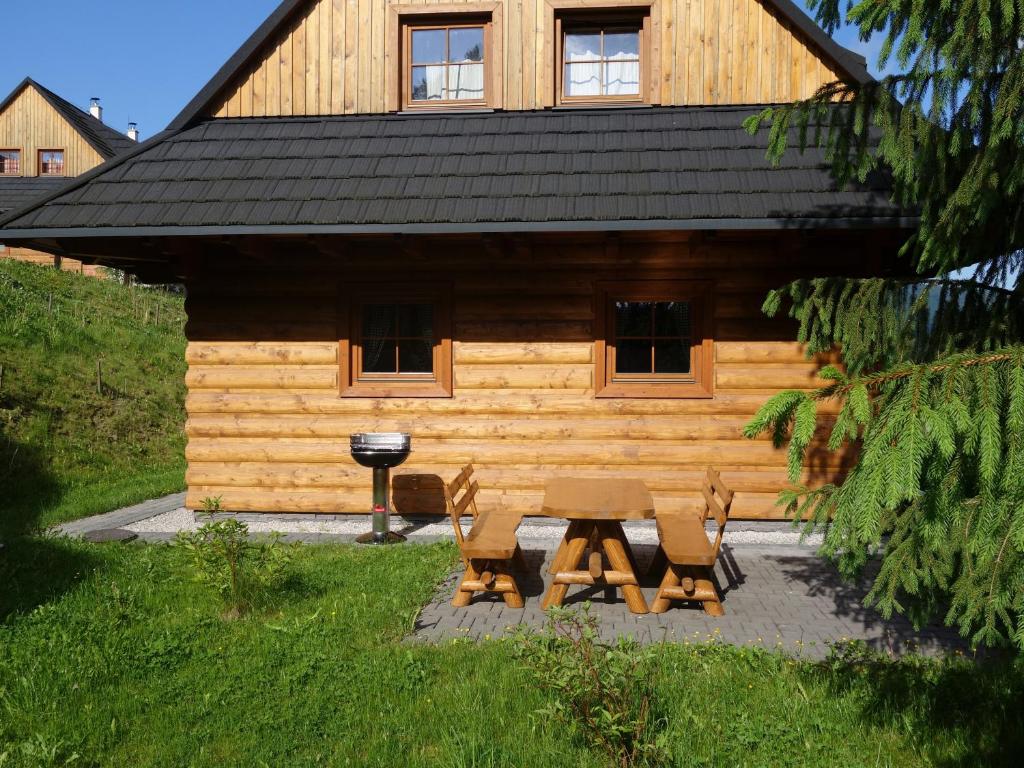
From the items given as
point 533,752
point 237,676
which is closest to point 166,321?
point 237,676

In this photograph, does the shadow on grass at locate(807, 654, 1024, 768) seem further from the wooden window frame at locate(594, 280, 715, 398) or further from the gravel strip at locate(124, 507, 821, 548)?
the wooden window frame at locate(594, 280, 715, 398)

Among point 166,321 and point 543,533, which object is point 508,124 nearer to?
point 543,533

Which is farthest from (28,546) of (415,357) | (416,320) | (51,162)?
(51,162)

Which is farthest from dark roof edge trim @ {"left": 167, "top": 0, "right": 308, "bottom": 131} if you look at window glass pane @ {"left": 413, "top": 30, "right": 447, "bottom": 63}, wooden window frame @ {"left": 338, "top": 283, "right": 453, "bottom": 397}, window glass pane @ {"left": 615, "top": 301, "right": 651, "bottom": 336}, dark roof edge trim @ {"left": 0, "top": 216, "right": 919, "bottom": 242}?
window glass pane @ {"left": 615, "top": 301, "right": 651, "bottom": 336}

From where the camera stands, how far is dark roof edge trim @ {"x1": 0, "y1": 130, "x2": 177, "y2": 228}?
258 inches

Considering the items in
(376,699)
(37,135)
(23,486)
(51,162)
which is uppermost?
(37,135)

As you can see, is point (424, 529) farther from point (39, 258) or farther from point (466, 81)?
point (39, 258)

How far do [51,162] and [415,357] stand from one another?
1065 inches

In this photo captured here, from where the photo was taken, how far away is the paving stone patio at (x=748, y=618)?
13.9ft

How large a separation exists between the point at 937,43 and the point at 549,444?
15.7ft

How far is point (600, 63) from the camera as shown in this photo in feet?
26.3

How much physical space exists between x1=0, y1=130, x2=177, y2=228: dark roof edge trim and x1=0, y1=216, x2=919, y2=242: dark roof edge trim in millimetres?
235

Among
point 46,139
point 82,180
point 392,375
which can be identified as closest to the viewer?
point 82,180

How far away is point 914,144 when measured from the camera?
12.8 feet
